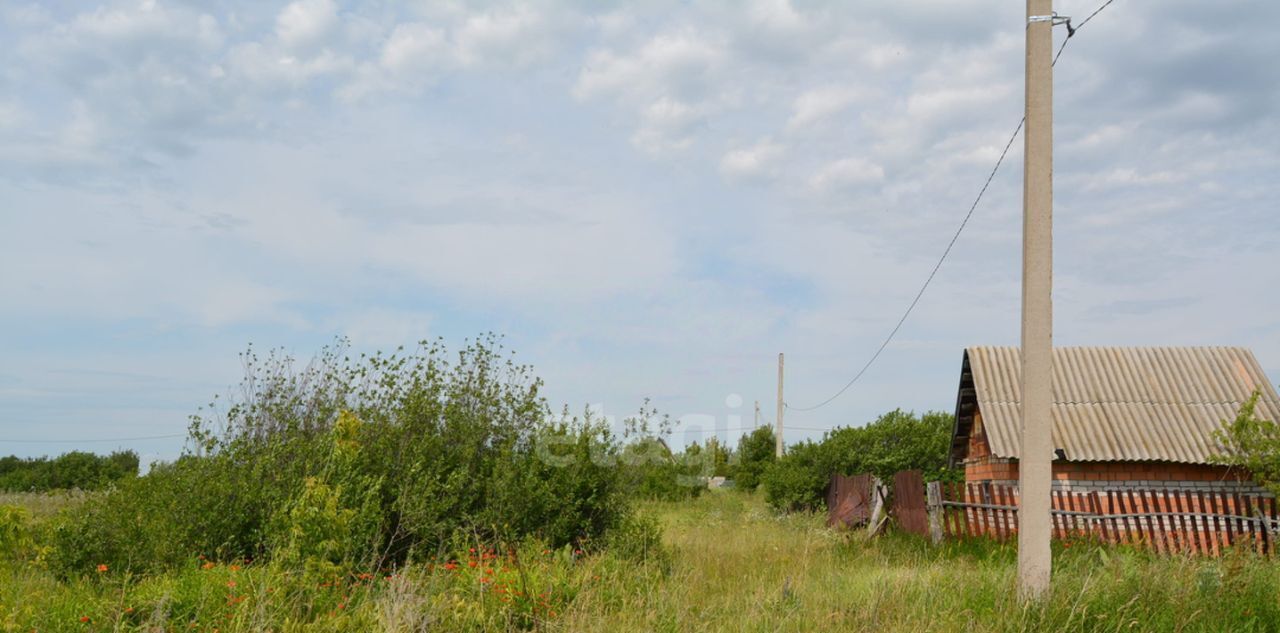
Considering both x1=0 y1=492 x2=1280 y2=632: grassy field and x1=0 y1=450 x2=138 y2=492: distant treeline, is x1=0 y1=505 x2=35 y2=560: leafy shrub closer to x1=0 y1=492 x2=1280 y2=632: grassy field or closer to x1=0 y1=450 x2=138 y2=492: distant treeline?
x1=0 y1=492 x2=1280 y2=632: grassy field

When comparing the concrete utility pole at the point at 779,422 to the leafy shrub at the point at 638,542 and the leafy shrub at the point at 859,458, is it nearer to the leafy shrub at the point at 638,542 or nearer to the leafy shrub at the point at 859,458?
the leafy shrub at the point at 859,458

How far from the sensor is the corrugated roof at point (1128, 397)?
16500 mm

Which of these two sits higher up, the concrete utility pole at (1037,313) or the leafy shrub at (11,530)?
the concrete utility pole at (1037,313)

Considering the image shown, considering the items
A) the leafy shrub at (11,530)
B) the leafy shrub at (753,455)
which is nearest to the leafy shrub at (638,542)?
the leafy shrub at (11,530)

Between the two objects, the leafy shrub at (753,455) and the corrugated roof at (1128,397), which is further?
the leafy shrub at (753,455)

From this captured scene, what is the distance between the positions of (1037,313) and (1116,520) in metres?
7.85

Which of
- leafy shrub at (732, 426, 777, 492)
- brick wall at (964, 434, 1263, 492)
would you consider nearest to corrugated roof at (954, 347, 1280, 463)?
brick wall at (964, 434, 1263, 492)

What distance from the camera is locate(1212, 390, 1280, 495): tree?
14.5 metres

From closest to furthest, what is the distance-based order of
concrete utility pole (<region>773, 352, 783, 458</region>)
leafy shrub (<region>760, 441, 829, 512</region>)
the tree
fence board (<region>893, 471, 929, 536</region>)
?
the tree → fence board (<region>893, 471, 929, 536</region>) → leafy shrub (<region>760, 441, 829, 512</region>) → concrete utility pole (<region>773, 352, 783, 458</region>)

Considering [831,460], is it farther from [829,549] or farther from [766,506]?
[829,549]

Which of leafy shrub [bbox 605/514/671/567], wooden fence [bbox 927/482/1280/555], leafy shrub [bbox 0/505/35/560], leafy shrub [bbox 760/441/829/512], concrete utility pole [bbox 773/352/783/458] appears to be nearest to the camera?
leafy shrub [bbox 0/505/35/560]

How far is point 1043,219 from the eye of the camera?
8141 millimetres

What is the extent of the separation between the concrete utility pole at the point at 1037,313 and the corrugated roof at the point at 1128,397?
8950mm

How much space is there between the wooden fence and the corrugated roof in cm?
147
